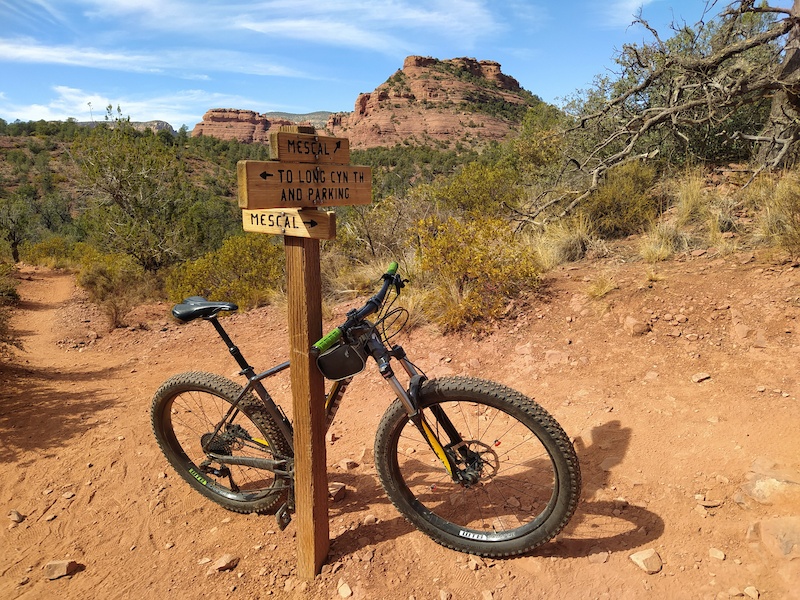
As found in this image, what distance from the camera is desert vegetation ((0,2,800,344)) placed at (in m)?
5.48

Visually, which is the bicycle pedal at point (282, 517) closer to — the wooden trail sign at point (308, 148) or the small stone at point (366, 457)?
the small stone at point (366, 457)

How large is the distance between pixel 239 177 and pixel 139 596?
6.85ft

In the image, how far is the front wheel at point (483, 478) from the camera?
2.20 m

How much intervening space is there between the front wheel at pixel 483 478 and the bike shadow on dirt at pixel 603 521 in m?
0.18

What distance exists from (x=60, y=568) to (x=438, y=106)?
8291 cm

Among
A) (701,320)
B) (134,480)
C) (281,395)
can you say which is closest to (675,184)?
(701,320)

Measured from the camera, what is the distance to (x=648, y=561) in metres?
2.22

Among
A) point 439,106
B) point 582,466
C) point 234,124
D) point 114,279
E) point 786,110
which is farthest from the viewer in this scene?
point 234,124

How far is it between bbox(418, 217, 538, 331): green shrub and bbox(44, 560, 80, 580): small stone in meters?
3.60

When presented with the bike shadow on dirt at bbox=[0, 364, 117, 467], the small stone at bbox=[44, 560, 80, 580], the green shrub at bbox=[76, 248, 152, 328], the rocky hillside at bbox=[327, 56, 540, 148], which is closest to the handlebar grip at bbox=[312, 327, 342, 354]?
the small stone at bbox=[44, 560, 80, 580]

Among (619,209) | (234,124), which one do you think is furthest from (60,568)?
(234,124)

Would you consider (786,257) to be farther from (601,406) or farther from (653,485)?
(653,485)

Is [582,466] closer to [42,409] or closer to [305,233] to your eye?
[305,233]

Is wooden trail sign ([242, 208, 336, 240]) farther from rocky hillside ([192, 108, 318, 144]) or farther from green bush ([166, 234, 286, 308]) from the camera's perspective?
rocky hillside ([192, 108, 318, 144])
